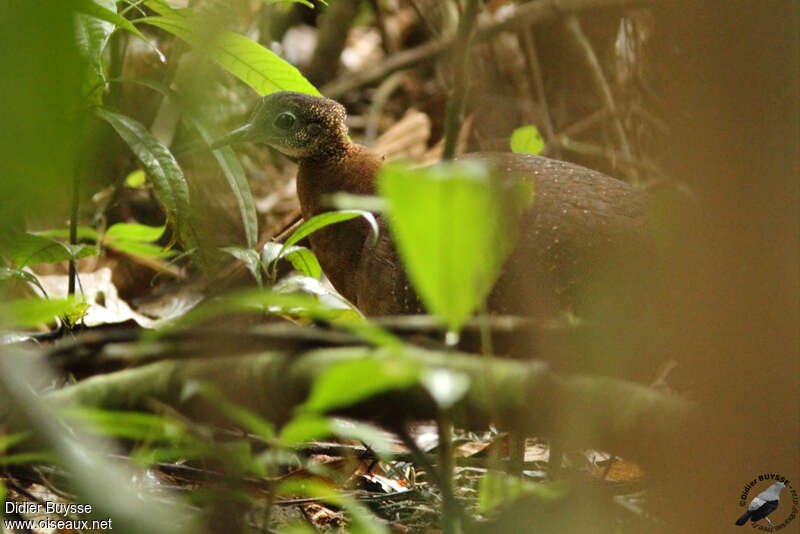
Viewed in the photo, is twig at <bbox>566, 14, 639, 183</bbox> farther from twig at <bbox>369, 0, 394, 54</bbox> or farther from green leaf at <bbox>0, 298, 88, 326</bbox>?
green leaf at <bbox>0, 298, 88, 326</bbox>

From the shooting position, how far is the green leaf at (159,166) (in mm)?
2232

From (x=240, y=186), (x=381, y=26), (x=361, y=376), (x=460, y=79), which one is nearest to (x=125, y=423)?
(x=361, y=376)

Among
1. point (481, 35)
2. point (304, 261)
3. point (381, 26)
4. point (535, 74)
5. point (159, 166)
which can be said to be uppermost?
point (381, 26)

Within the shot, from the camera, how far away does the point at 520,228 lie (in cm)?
223

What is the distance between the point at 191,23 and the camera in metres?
2.12

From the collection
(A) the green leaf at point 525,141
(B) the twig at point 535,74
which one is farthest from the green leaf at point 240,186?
(B) the twig at point 535,74

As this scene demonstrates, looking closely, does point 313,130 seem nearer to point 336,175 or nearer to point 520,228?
point 336,175

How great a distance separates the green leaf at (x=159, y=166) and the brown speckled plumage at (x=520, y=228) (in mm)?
532

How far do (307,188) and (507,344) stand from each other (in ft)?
5.12

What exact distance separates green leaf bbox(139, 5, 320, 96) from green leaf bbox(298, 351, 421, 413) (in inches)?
60.3

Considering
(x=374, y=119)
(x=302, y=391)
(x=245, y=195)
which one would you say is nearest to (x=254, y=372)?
(x=302, y=391)

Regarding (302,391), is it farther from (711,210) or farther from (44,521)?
(44,521)

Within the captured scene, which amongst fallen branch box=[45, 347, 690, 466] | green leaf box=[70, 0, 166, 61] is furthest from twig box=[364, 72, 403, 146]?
fallen branch box=[45, 347, 690, 466]

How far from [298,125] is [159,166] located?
895mm
